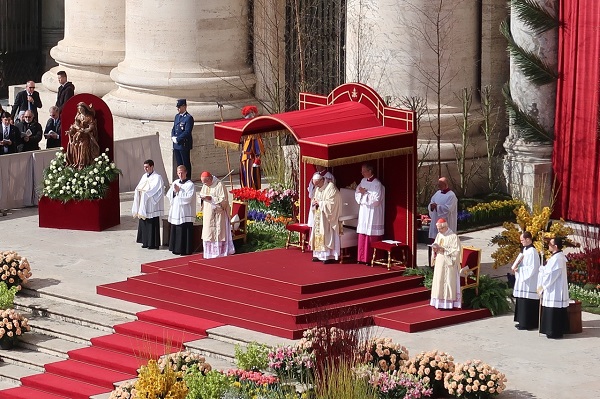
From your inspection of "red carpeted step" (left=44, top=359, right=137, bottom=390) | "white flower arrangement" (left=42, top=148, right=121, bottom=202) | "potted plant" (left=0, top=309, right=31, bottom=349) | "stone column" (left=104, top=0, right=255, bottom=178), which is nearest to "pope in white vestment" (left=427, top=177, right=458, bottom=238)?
"white flower arrangement" (left=42, top=148, right=121, bottom=202)

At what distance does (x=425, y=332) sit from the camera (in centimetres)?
2475

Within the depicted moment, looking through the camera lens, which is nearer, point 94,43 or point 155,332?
point 155,332

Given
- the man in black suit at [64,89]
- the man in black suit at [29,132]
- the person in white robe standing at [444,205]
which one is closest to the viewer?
the person in white robe standing at [444,205]

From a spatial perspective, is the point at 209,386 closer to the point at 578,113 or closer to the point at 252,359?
the point at 252,359

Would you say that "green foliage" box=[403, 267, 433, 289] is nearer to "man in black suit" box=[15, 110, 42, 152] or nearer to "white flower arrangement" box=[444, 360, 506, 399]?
"white flower arrangement" box=[444, 360, 506, 399]

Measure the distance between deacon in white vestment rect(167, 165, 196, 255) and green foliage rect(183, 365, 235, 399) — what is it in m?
7.71

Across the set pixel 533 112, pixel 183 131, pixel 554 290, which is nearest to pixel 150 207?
pixel 183 131

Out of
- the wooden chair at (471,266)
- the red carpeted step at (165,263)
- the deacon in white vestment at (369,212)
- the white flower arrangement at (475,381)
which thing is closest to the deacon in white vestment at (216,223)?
the red carpeted step at (165,263)

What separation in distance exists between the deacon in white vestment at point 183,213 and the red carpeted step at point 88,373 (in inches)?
177

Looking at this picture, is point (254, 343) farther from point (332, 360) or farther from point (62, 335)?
point (62, 335)

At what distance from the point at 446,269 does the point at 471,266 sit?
0.57 metres

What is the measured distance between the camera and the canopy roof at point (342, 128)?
26125 mm

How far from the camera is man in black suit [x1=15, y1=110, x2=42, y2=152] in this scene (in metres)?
33.3

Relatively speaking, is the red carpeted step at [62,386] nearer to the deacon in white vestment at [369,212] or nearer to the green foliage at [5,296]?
the green foliage at [5,296]
